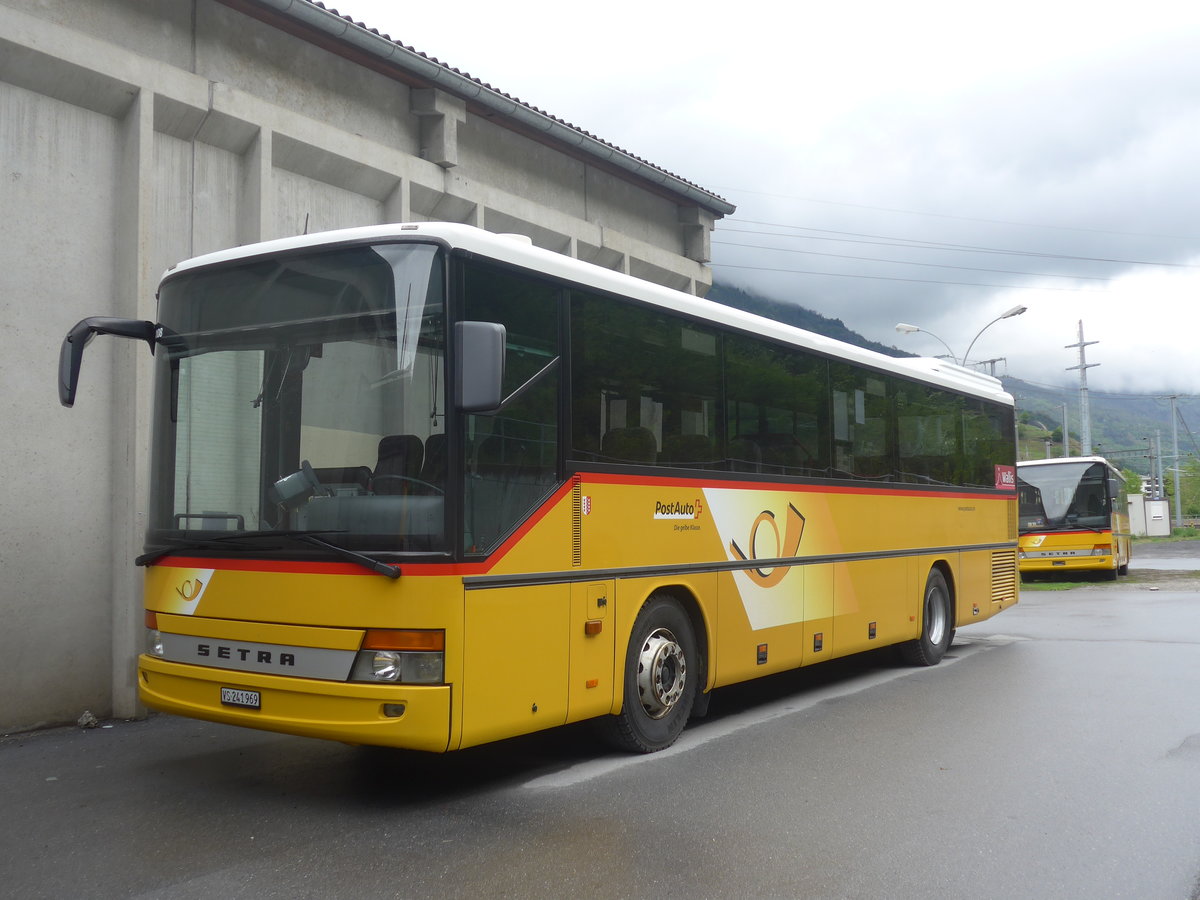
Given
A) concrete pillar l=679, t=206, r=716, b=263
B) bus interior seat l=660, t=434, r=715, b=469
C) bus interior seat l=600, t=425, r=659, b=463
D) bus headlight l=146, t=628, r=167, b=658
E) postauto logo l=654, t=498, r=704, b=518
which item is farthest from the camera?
concrete pillar l=679, t=206, r=716, b=263

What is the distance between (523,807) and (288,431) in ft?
7.73

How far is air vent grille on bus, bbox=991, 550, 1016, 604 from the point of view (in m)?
14.3

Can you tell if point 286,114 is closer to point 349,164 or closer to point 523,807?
point 349,164

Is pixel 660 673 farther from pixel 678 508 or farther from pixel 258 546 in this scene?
pixel 258 546

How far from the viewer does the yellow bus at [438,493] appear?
5863 millimetres

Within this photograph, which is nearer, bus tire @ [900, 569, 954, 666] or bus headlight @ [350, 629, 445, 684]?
bus headlight @ [350, 629, 445, 684]

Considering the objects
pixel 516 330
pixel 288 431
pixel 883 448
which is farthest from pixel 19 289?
pixel 883 448

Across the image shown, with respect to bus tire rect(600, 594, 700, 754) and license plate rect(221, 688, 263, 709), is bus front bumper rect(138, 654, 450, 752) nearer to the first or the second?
license plate rect(221, 688, 263, 709)

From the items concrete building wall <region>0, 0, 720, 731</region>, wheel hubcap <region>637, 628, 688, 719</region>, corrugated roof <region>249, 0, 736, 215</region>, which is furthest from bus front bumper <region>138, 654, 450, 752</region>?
corrugated roof <region>249, 0, 736, 215</region>

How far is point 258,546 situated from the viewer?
6.19 meters

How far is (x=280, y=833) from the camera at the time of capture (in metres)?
5.70

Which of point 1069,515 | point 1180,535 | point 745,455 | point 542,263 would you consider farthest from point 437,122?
point 1180,535

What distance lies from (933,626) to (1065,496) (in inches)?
716

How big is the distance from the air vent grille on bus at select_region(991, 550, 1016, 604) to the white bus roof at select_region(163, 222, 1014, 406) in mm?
4486
